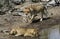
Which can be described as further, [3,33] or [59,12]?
[59,12]

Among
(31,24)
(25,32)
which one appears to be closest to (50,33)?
(25,32)

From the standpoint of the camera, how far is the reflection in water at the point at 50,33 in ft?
32.3

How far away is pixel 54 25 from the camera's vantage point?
12391mm

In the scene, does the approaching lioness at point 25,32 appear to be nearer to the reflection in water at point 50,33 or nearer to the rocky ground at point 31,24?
the reflection in water at point 50,33

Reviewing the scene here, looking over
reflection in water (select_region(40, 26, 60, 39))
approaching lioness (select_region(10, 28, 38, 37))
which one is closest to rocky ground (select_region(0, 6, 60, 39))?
reflection in water (select_region(40, 26, 60, 39))

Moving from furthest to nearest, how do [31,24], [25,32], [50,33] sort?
[31,24] < [50,33] < [25,32]

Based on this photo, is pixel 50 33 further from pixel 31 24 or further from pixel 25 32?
pixel 31 24

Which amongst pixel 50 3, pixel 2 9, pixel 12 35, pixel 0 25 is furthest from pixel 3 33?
pixel 50 3

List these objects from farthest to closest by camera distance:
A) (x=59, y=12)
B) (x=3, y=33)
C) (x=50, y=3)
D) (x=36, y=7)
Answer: (x=50, y=3) → (x=59, y=12) → (x=36, y=7) → (x=3, y=33)

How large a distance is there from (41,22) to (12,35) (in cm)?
335

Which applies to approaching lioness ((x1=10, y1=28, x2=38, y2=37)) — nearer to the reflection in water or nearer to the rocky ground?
the reflection in water

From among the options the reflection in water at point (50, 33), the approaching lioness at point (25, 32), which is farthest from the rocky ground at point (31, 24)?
the approaching lioness at point (25, 32)

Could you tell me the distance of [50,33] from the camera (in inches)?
416

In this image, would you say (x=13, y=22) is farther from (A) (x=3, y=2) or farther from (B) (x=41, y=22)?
(A) (x=3, y=2)
